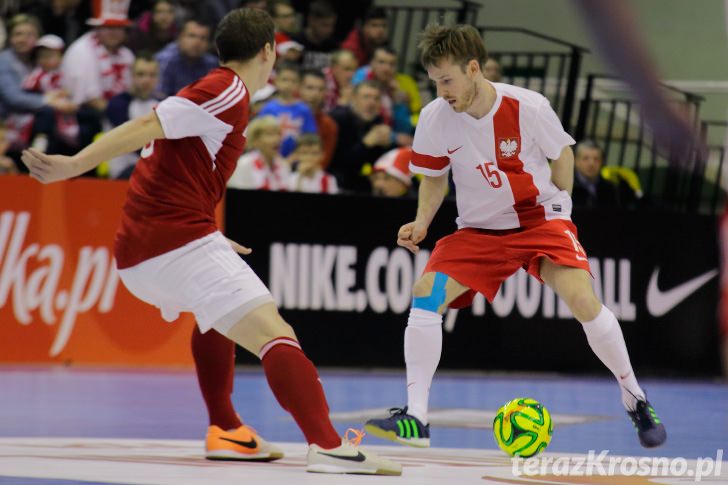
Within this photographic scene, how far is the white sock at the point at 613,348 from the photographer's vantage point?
5.59 m

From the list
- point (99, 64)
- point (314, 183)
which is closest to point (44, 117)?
point (99, 64)

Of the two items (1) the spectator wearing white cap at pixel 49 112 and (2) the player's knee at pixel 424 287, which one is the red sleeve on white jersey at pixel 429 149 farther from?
(1) the spectator wearing white cap at pixel 49 112

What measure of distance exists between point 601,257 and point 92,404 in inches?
195

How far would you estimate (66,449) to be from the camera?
5383mm

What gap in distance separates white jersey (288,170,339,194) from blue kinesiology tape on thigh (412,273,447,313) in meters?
5.00

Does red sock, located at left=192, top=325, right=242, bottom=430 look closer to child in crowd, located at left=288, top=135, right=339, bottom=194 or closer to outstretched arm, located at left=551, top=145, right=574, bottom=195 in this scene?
outstretched arm, located at left=551, top=145, right=574, bottom=195

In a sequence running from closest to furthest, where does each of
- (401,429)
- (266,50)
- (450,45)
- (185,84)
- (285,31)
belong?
1. (266,50)
2. (401,429)
3. (450,45)
4. (185,84)
5. (285,31)

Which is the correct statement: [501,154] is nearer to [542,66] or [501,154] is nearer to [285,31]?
[285,31]

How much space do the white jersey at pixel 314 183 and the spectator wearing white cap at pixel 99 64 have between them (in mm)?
1780

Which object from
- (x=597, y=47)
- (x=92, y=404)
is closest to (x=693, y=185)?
(x=92, y=404)

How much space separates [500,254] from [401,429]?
3.22 feet

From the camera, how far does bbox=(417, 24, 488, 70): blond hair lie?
5.37 metres

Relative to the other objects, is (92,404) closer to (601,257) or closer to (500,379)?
(500,379)

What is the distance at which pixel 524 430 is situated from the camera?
5184mm
